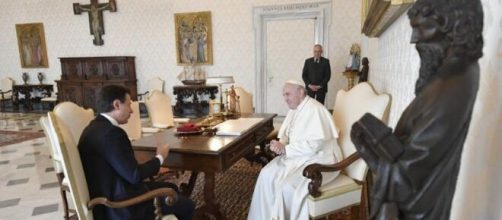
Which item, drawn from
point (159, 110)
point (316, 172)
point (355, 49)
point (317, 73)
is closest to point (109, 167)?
point (316, 172)

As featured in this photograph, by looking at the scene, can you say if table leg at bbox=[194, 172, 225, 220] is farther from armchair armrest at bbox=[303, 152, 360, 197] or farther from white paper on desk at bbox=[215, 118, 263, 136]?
armchair armrest at bbox=[303, 152, 360, 197]

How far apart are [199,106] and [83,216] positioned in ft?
21.2

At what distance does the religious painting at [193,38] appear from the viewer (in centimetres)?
809

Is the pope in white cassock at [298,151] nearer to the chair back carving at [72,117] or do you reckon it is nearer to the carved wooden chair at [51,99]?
the chair back carving at [72,117]

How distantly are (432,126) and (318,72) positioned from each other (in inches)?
217

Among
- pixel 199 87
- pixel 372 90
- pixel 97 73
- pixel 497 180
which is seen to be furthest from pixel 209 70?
pixel 497 180

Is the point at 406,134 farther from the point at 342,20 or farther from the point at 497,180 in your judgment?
the point at 342,20

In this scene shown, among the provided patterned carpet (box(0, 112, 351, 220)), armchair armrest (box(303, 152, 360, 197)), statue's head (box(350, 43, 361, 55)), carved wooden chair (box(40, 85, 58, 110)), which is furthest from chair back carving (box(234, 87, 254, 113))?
carved wooden chair (box(40, 85, 58, 110))

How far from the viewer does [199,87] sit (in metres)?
7.98

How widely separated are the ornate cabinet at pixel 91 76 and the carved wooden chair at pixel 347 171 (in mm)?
7085

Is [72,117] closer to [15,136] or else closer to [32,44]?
[15,136]

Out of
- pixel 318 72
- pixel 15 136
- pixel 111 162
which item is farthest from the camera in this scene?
pixel 15 136

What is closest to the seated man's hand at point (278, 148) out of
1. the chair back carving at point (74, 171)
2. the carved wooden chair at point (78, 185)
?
the carved wooden chair at point (78, 185)

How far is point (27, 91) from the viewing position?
9664mm
